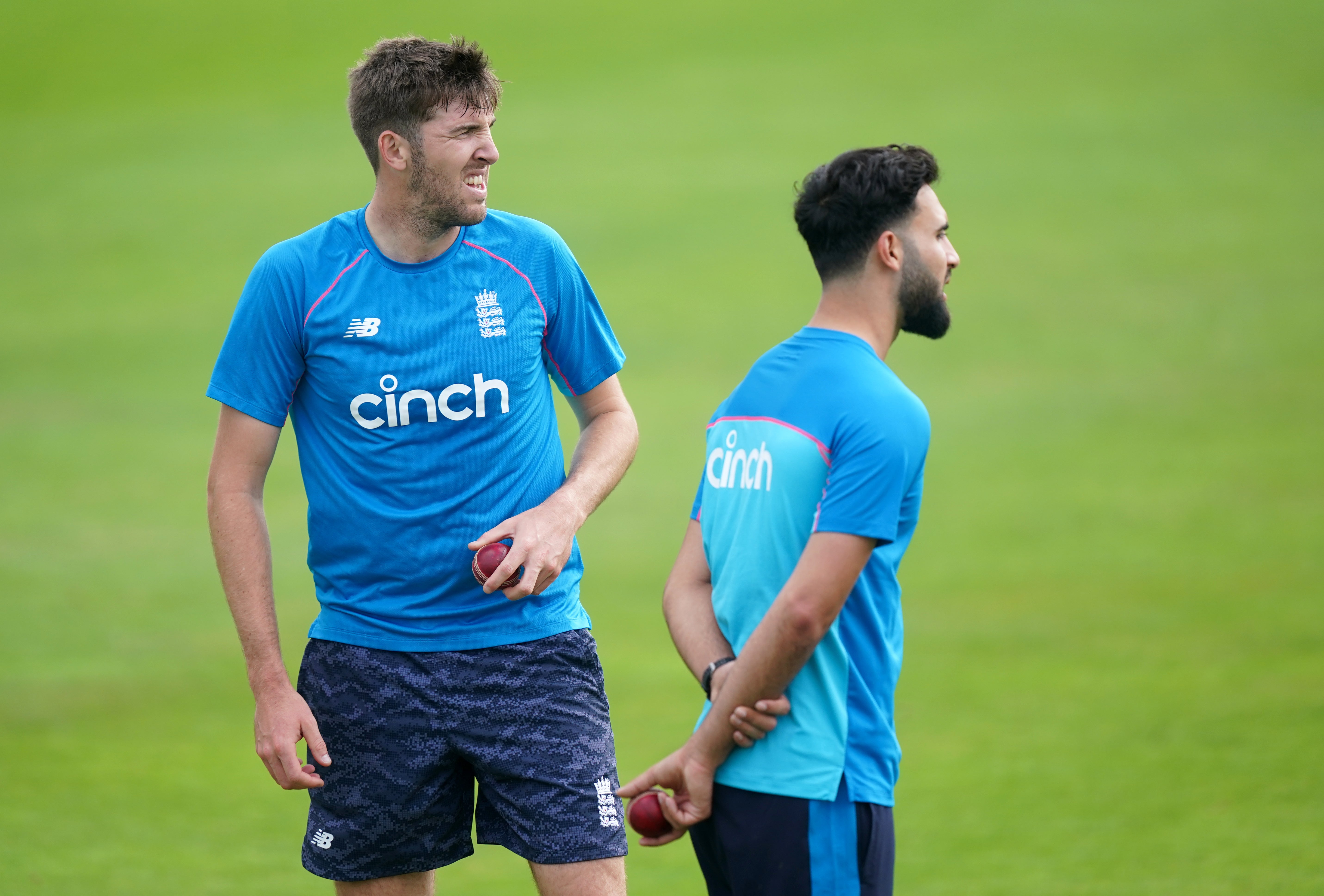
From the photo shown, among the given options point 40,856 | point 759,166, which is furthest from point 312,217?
point 40,856

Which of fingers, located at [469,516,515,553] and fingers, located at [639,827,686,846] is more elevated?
fingers, located at [469,516,515,553]

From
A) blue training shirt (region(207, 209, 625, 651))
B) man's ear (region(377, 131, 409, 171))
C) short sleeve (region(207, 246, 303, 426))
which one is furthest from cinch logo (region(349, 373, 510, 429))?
man's ear (region(377, 131, 409, 171))

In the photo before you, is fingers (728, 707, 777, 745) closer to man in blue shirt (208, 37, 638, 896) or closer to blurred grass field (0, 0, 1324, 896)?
man in blue shirt (208, 37, 638, 896)

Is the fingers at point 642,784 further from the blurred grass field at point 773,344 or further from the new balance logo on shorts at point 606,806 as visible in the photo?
the blurred grass field at point 773,344

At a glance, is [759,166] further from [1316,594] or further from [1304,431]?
[1316,594]

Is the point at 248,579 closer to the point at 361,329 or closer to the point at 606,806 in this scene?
the point at 361,329

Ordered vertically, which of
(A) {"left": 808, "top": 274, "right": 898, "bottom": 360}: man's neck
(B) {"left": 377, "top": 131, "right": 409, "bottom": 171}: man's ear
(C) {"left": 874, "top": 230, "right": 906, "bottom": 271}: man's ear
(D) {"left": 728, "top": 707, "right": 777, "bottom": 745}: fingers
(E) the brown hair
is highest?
(E) the brown hair

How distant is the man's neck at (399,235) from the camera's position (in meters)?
2.89

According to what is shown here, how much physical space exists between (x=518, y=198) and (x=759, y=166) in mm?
3262

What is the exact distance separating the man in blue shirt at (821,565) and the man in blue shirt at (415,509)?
15.9 inches

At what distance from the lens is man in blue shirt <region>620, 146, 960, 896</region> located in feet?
7.55

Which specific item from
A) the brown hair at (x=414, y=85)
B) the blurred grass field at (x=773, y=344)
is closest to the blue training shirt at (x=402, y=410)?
the brown hair at (x=414, y=85)

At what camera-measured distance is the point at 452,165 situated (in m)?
2.81

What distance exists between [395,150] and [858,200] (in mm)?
952
